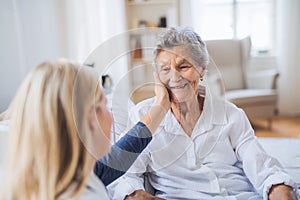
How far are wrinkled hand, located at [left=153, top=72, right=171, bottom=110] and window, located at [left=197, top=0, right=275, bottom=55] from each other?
2.22 metres

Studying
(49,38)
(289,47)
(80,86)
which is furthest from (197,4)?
(80,86)

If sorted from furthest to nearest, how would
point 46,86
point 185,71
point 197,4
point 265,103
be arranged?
point 197,4
point 265,103
point 185,71
point 46,86

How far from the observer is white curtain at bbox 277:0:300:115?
282 cm

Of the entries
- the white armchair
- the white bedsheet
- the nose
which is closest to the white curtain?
the white armchair

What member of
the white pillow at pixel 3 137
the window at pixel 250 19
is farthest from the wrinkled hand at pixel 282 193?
the window at pixel 250 19

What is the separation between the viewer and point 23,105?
0.52 meters

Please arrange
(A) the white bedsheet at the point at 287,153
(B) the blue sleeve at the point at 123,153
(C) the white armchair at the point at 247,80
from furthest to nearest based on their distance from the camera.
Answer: (C) the white armchair at the point at 247,80
(A) the white bedsheet at the point at 287,153
(B) the blue sleeve at the point at 123,153

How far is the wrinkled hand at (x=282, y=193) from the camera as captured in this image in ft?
2.51

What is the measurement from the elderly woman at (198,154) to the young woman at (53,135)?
24 centimetres

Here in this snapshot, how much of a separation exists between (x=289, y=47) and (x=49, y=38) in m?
2.55

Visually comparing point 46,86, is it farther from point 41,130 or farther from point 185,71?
point 185,71

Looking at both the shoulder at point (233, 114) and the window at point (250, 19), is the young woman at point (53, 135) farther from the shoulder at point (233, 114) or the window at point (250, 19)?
the window at point (250, 19)

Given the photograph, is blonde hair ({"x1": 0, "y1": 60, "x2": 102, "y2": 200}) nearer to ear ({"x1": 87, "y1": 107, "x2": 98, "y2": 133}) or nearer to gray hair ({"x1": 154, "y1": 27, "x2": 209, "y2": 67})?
ear ({"x1": 87, "y1": 107, "x2": 98, "y2": 133})

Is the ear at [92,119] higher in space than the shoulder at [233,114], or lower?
higher
